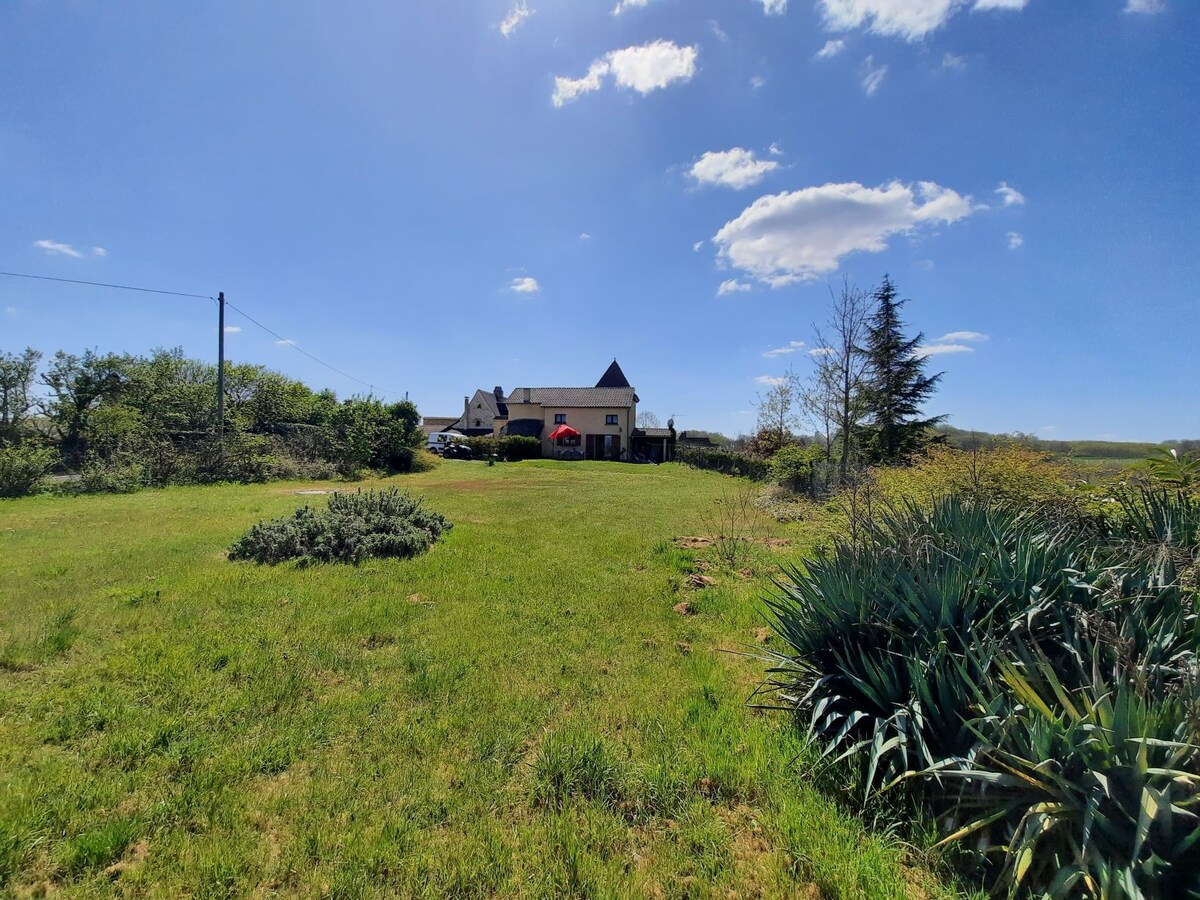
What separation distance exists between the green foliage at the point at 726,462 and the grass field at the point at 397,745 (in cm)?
1521

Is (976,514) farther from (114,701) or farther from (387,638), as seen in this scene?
(114,701)

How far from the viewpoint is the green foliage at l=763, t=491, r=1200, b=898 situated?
5.33 ft

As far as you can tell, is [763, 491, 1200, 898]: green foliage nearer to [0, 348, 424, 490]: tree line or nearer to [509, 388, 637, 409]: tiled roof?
[0, 348, 424, 490]: tree line

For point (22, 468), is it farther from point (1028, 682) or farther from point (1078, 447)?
point (1078, 447)

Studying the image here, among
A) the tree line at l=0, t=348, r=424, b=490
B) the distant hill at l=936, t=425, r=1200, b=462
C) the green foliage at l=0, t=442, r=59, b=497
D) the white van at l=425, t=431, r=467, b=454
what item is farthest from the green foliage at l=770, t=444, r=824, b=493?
the green foliage at l=0, t=442, r=59, b=497

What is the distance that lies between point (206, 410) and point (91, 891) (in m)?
22.1

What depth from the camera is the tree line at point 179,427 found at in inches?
590

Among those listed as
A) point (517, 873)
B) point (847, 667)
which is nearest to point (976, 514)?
point (847, 667)

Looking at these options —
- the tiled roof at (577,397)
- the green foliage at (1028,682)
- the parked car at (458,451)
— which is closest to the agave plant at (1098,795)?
the green foliage at (1028,682)

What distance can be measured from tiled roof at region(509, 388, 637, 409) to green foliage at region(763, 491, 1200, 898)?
3256 cm

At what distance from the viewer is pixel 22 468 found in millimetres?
13016

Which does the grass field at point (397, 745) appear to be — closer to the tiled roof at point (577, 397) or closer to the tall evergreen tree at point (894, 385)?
the tall evergreen tree at point (894, 385)

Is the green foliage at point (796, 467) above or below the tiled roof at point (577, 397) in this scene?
below

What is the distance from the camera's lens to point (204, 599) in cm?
528
